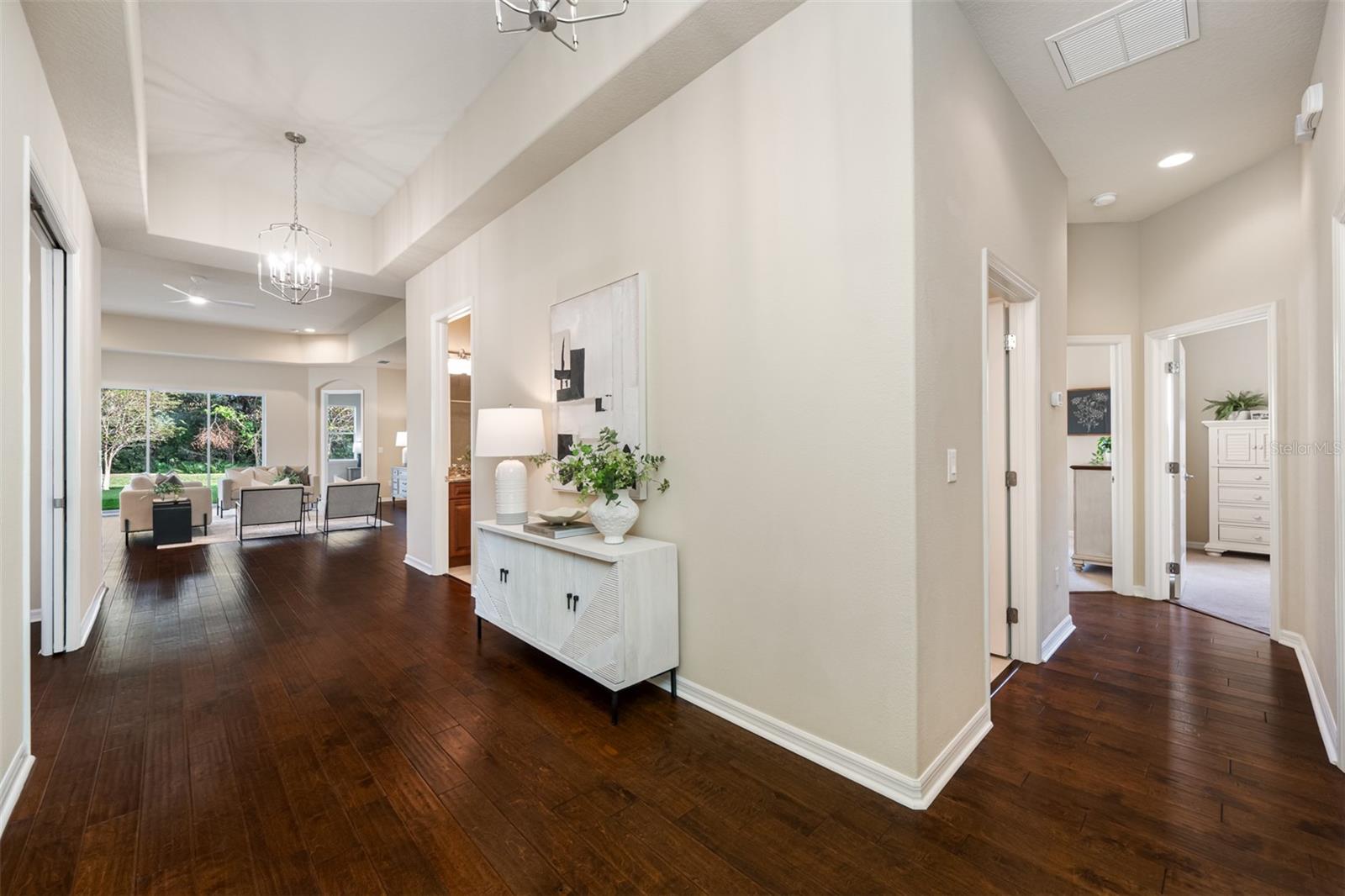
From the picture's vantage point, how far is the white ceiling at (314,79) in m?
2.90

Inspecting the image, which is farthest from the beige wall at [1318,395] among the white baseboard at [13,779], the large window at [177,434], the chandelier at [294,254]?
the large window at [177,434]

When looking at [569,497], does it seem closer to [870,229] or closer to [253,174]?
[870,229]

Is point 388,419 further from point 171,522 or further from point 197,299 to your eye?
point 171,522

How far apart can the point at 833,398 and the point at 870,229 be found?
60 centimetres

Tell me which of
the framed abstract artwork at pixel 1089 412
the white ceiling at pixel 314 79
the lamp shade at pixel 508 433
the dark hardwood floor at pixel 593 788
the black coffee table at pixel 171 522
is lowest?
the dark hardwood floor at pixel 593 788

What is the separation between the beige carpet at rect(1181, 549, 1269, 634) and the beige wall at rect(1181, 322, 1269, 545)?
0.52 metres

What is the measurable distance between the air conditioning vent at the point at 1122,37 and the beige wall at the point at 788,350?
1.14 meters

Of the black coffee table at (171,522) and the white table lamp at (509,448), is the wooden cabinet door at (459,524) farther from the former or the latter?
the black coffee table at (171,522)

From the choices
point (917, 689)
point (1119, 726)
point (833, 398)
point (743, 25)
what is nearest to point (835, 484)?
point (833, 398)

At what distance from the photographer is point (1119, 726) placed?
2424 millimetres

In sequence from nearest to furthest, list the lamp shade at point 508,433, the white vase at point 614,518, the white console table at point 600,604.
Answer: the white console table at point 600,604
the white vase at point 614,518
the lamp shade at point 508,433

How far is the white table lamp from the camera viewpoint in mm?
3359

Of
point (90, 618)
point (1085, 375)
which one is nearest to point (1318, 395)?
point (1085, 375)

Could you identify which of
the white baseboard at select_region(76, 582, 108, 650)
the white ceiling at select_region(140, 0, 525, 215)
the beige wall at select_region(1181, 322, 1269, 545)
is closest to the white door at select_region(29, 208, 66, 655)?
the white baseboard at select_region(76, 582, 108, 650)
